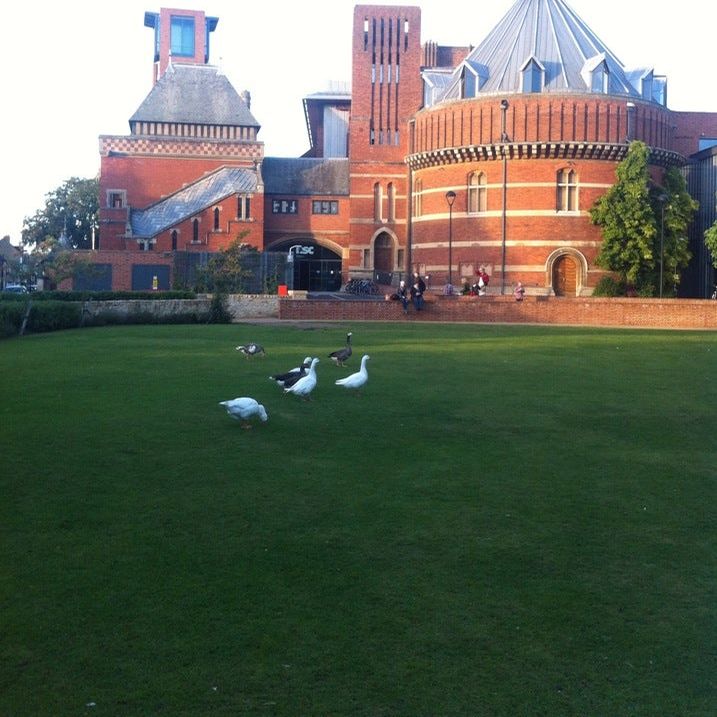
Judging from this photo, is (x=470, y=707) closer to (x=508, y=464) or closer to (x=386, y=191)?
(x=508, y=464)

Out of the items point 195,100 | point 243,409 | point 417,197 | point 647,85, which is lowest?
point 243,409

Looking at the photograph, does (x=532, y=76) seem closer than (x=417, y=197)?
Yes

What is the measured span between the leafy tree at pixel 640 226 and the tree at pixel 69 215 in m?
56.5

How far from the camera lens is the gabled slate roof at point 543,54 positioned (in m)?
57.9

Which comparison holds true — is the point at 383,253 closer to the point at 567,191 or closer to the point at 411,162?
the point at 411,162

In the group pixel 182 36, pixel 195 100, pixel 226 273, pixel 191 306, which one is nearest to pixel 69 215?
pixel 182 36

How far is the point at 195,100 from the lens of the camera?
78938 millimetres

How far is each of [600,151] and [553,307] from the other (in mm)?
15750

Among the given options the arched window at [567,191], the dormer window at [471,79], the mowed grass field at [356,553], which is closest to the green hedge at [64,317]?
the mowed grass field at [356,553]

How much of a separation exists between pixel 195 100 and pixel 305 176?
11.8m

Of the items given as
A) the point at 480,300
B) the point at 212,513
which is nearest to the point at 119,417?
the point at 212,513

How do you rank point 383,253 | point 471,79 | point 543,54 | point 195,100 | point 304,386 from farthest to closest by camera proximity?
point 195,100, point 383,253, point 543,54, point 471,79, point 304,386

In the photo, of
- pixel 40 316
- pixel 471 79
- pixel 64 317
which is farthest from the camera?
pixel 471 79

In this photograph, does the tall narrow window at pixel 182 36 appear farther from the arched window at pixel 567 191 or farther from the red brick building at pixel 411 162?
the arched window at pixel 567 191
